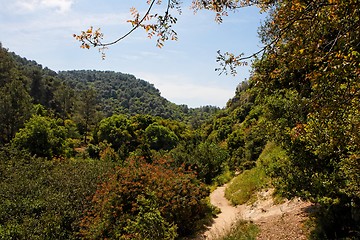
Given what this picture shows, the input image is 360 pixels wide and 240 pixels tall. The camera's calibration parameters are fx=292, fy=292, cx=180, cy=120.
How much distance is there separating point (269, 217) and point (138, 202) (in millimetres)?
4778

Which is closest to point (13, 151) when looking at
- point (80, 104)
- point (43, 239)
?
point (43, 239)

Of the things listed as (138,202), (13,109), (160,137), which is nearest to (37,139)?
(13,109)

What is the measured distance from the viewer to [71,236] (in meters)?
10.8

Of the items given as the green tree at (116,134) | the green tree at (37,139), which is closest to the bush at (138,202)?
the green tree at (37,139)

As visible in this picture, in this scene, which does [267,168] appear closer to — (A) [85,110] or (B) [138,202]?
(B) [138,202]

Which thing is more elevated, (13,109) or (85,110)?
(85,110)

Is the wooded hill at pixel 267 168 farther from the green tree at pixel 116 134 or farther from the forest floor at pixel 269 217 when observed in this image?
the green tree at pixel 116 134

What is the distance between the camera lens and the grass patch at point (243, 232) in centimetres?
900

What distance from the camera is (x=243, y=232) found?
942cm

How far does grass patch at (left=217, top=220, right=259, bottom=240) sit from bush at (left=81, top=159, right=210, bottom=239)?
1.93 meters

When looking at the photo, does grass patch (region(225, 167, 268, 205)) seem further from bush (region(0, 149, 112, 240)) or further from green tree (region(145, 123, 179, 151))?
green tree (region(145, 123, 179, 151))

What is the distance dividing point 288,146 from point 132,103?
116 metres

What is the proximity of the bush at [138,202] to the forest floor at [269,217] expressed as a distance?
1222 millimetres

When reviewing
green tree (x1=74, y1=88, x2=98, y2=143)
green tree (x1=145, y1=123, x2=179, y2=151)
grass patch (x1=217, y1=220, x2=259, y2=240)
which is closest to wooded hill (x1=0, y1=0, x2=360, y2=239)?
grass patch (x1=217, y1=220, x2=259, y2=240)
